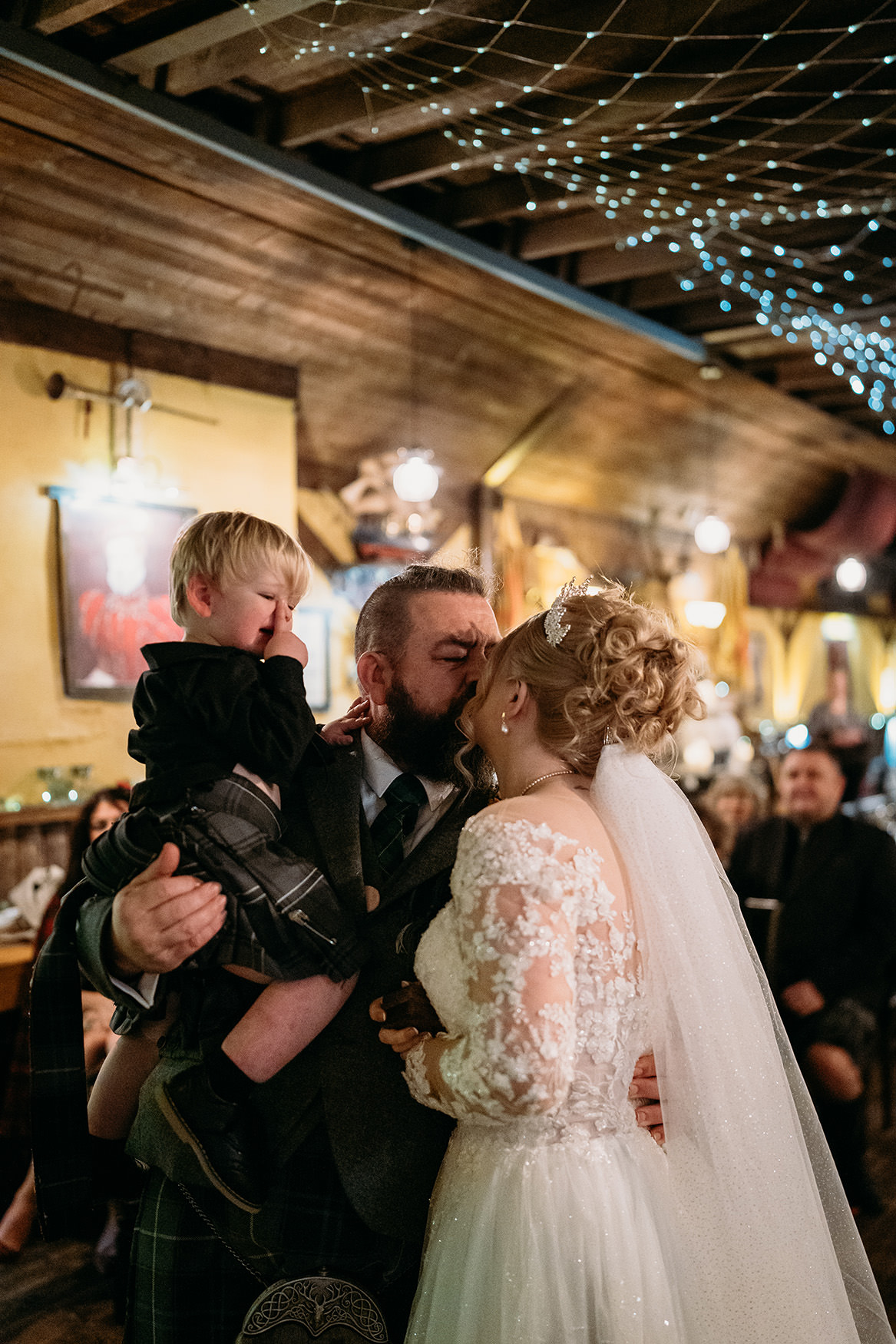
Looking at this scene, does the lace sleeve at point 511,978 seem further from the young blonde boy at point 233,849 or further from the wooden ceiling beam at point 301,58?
the wooden ceiling beam at point 301,58

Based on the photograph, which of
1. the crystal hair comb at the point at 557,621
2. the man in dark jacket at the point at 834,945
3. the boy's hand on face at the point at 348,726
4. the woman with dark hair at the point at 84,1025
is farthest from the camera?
the man in dark jacket at the point at 834,945

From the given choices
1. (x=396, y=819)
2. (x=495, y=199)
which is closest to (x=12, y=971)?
(x=396, y=819)

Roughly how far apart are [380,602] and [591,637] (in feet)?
1.79

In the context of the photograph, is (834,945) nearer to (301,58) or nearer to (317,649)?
(317,649)

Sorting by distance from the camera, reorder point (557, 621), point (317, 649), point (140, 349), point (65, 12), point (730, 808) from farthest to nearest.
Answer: point (317, 649)
point (730, 808)
point (140, 349)
point (65, 12)
point (557, 621)

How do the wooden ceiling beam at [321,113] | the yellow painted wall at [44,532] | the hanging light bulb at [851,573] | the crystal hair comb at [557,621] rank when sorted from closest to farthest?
the crystal hair comb at [557,621]
the wooden ceiling beam at [321,113]
the yellow painted wall at [44,532]
the hanging light bulb at [851,573]

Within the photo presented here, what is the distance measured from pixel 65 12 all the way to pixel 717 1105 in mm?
3401

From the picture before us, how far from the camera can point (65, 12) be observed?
3.37 metres

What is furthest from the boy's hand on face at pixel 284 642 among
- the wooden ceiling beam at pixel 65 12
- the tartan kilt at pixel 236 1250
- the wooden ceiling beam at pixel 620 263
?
the wooden ceiling beam at pixel 620 263

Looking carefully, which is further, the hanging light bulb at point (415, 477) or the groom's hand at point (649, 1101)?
the hanging light bulb at point (415, 477)

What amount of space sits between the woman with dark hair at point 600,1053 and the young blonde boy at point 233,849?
0.19m

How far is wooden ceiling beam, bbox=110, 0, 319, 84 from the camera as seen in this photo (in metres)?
Answer: 3.22

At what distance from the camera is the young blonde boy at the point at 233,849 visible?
1788mm

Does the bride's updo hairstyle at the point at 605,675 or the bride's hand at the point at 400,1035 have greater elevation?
the bride's updo hairstyle at the point at 605,675
